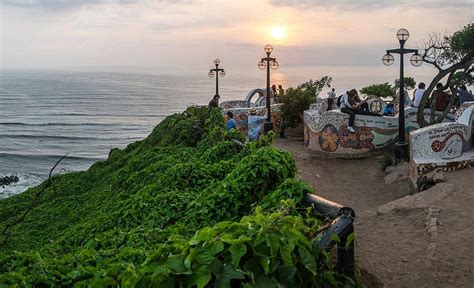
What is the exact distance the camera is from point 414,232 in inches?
299

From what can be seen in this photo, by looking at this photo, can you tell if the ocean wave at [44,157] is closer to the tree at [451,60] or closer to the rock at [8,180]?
the rock at [8,180]

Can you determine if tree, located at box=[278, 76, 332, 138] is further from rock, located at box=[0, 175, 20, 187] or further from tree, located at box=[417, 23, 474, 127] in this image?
rock, located at box=[0, 175, 20, 187]

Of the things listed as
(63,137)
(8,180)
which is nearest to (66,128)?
(63,137)

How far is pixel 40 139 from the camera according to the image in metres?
58.7

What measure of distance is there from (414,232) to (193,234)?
11.9 feet

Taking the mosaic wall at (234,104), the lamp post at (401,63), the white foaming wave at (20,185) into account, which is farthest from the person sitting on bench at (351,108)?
the white foaming wave at (20,185)

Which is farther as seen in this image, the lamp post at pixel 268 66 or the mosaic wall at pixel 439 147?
the lamp post at pixel 268 66

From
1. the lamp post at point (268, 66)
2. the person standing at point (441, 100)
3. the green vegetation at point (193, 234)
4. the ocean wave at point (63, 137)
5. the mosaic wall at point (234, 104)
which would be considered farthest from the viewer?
the ocean wave at point (63, 137)

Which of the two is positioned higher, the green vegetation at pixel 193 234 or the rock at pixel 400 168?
the green vegetation at pixel 193 234

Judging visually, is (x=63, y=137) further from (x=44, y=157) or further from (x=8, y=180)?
(x=8, y=180)

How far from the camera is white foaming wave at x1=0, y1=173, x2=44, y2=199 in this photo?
1204 inches

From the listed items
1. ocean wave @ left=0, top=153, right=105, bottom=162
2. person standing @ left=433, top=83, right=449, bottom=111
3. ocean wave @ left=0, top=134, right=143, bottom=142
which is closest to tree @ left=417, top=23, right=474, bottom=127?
person standing @ left=433, top=83, right=449, bottom=111

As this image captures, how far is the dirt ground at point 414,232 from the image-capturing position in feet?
19.3

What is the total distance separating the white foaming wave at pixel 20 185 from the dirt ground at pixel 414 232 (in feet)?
74.8
